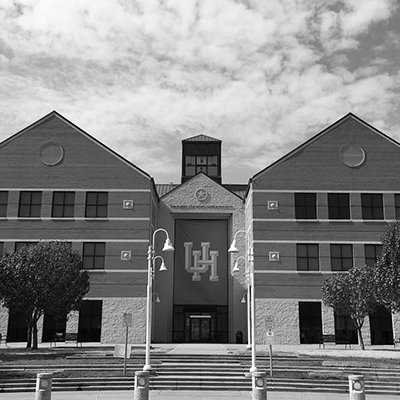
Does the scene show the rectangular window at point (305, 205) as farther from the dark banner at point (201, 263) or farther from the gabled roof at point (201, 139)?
the gabled roof at point (201, 139)

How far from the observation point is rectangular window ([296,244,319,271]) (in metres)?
39.8

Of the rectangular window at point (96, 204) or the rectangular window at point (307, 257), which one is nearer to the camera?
the rectangular window at point (307, 257)

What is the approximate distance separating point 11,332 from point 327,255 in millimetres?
23301

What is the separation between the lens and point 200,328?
143ft

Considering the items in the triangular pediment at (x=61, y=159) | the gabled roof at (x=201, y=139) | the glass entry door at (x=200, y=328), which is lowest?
the glass entry door at (x=200, y=328)

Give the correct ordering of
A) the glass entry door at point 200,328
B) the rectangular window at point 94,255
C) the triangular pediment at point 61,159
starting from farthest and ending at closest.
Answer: the glass entry door at point 200,328 → the triangular pediment at point 61,159 → the rectangular window at point 94,255

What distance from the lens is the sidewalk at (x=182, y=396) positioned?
18.2 m

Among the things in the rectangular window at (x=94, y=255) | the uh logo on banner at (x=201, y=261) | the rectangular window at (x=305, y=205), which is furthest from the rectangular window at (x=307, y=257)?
the rectangular window at (x=94, y=255)

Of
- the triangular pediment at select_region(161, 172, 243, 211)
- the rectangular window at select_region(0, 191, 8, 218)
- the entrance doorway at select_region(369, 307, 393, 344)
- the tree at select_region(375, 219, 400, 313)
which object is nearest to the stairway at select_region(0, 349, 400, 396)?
the tree at select_region(375, 219, 400, 313)

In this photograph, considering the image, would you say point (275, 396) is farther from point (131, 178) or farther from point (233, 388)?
point (131, 178)

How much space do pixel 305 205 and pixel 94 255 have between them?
52.8 ft

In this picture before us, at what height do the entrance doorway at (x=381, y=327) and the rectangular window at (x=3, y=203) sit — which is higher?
the rectangular window at (x=3, y=203)

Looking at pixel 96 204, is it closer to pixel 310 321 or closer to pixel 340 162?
pixel 310 321

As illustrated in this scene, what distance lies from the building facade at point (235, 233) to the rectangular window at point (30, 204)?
0.07 m
